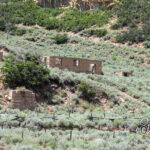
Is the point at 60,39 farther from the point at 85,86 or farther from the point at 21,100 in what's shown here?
the point at 21,100

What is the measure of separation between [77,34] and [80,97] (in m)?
33.9

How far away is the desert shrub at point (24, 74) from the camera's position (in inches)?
693

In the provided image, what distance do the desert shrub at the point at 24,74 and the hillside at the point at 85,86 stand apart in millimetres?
65

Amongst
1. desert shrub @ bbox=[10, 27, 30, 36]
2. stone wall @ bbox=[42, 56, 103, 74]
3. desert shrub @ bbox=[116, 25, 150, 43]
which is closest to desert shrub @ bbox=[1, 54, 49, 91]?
stone wall @ bbox=[42, 56, 103, 74]

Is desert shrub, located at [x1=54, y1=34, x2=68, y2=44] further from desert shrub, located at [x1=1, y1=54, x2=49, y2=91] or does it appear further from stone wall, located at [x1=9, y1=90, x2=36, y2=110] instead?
stone wall, located at [x1=9, y1=90, x2=36, y2=110]

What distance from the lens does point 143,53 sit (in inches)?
1646

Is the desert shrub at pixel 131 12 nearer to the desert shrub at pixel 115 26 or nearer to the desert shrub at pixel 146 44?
the desert shrub at pixel 115 26

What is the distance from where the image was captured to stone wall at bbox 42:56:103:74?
80.3 ft

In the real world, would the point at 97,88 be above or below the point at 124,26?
below

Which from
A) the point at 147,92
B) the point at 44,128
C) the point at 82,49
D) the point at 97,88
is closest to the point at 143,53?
the point at 82,49

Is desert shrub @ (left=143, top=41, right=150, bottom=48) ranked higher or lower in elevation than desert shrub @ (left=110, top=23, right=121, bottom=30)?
lower

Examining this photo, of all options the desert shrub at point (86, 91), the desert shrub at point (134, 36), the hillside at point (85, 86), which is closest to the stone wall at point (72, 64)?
the hillside at point (85, 86)

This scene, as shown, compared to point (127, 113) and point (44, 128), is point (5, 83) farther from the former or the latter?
point (127, 113)

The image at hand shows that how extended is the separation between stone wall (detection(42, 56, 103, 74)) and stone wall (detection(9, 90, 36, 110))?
8429mm
